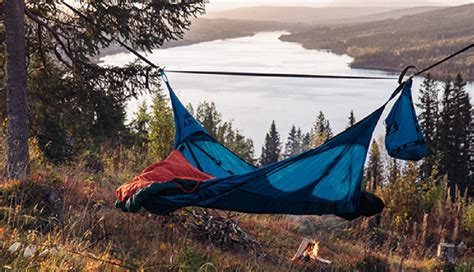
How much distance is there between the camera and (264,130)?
53219 millimetres

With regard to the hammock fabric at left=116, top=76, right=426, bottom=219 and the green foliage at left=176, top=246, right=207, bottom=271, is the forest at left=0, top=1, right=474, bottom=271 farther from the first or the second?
the hammock fabric at left=116, top=76, right=426, bottom=219

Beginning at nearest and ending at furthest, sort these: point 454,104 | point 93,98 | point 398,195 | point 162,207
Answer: point 162,207, point 93,98, point 398,195, point 454,104

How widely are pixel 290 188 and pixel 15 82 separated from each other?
10.1 ft

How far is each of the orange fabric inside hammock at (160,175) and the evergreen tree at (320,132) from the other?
46.6ft

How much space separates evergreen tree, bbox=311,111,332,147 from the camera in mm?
21698

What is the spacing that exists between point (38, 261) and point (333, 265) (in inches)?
123

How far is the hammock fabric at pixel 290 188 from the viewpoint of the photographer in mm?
3518

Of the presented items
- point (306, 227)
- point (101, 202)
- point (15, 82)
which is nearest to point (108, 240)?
point (101, 202)

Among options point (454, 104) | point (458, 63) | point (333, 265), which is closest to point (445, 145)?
point (454, 104)

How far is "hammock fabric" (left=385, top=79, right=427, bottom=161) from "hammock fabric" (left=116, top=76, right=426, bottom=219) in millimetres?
284

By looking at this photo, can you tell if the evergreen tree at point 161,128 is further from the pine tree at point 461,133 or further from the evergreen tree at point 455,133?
the pine tree at point 461,133

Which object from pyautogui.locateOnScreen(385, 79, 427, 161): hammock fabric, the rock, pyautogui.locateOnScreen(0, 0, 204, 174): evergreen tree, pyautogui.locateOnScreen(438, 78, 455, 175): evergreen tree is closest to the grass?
the rock

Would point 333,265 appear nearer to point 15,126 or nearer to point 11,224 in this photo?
point 11,224

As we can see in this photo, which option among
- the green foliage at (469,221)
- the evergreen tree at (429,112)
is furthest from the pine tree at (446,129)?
the green foliage at (469,221)
